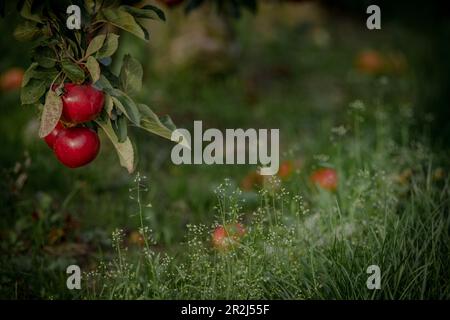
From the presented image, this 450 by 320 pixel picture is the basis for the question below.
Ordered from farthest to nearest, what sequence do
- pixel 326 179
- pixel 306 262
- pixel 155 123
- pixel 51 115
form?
pixel 326 179 → pixel 306 262 → pixel 155 123 → pixel 51 115

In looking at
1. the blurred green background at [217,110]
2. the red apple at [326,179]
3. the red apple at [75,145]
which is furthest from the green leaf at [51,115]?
the red apple at [326,179]

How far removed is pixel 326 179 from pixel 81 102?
1.33 m

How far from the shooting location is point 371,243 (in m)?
2.18

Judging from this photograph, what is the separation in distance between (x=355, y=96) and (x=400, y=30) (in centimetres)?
167

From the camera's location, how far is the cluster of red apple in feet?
5.83

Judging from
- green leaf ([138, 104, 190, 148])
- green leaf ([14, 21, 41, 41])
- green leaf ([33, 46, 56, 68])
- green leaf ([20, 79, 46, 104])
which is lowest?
green leaf ([138, 104, 190, 148])

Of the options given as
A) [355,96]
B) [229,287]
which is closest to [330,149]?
[355,96]

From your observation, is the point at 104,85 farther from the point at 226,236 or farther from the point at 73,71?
the point at 226,236

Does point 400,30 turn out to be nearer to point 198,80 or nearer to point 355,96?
point 355,96

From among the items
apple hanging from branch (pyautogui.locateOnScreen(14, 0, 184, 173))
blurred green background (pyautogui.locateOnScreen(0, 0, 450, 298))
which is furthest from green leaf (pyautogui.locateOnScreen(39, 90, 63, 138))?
blurred green background (pyautogui.locateOnScreen(0, 0, 450, 298))

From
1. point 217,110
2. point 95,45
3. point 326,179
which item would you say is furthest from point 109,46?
point 217,110

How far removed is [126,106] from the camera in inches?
71.0

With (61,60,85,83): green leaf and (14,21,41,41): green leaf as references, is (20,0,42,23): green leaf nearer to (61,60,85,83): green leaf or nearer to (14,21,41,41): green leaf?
(14,21,41,41): green leaf

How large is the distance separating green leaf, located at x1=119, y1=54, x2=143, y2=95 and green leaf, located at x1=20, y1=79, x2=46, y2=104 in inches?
9.4
